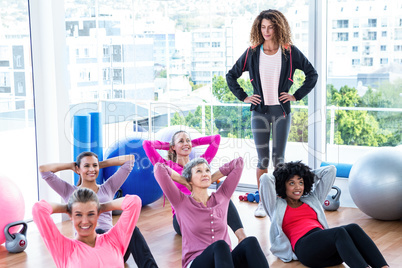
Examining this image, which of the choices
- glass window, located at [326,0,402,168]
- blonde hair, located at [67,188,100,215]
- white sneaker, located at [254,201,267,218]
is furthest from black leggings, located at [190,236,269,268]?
glass window, located at [326,0,402,168]

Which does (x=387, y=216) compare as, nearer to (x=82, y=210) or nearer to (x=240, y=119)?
(x=240, y=119)

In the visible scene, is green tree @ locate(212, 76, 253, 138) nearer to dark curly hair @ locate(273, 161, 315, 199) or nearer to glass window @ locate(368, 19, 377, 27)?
glass window @ locate(368, 19, 377, 27)

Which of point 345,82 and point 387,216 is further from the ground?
point 345,82

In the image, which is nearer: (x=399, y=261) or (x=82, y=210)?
(x=82, y=210)

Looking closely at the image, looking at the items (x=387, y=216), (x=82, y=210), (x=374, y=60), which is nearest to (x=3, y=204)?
(x=82, y=210)

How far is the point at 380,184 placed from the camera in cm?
416

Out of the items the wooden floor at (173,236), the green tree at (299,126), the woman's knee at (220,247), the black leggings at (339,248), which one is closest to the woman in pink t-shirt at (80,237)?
the woman's knee at (220,247)

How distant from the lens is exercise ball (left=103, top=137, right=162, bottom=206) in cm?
464

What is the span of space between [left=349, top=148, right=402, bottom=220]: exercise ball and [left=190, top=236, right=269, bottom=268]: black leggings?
172 centimetres

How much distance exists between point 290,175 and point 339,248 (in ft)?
2.18

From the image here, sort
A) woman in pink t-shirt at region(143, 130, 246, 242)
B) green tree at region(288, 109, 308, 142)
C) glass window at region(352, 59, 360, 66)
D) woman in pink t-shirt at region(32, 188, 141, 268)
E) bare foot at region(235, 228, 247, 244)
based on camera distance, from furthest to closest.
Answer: green tree at region(288, 109, 308, 142), glass window at region(352, 59, 360, 66), woman in pink t-shirt at region(143, 130, 246, 242), bare foot at region(235, 228, 247, 244), woman in pink t-shirt at region(32, 188, 141, 268)

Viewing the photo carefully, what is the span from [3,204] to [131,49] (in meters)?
2.93

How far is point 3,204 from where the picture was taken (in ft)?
12.3

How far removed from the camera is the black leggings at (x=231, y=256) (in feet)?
8.88
